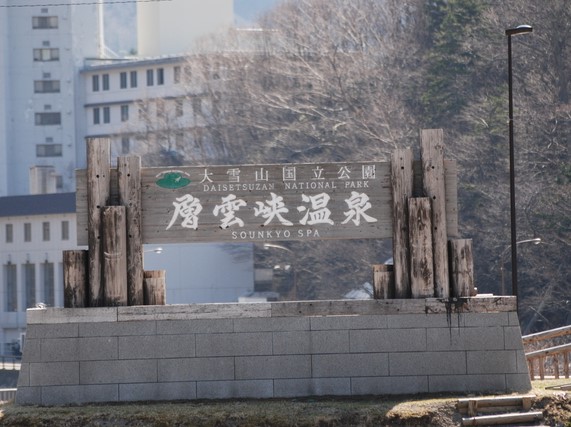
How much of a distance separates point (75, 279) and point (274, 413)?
3.59 m

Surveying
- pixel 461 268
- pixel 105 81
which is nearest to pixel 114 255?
pixel 461 268

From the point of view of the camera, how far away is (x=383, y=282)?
1895cm

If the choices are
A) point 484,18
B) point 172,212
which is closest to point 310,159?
point 484,18

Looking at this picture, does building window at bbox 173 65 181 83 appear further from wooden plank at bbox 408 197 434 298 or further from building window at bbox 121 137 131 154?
wooden plank at bbox 408 197 434 298

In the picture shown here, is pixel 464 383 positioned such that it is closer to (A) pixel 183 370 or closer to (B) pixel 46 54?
(A) pixel 183 370

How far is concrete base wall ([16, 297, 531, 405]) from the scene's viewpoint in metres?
18.5

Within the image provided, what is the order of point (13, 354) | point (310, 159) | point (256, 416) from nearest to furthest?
1. point (256, 416)
2. point (310, 159)
3. point (13, 354)

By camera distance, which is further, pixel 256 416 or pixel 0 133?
pixel 0 133

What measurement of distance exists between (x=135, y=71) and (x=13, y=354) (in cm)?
3329

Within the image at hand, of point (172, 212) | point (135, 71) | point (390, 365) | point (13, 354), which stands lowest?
point (13, 354)

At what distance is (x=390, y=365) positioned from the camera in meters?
18.5

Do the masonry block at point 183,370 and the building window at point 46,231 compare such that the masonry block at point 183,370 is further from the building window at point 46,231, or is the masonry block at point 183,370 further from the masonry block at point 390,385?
the building window at point 46,231

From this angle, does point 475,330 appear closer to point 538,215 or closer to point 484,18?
point 538,215

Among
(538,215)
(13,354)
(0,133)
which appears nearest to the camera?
(538,215)
